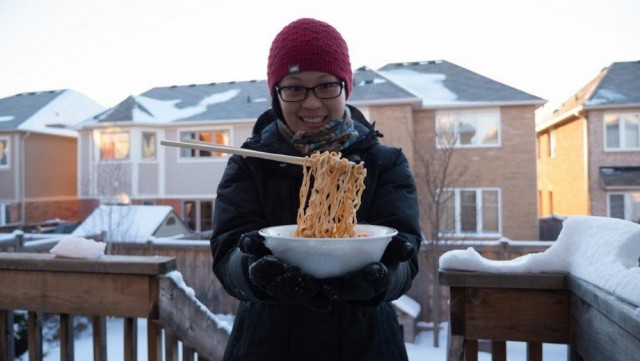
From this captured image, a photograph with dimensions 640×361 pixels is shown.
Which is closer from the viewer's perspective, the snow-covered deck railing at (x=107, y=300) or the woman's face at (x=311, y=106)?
the woman's face at (x=311, y=106)

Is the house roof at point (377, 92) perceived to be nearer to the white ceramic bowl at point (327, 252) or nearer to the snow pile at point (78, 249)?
the snow pile at point (78, 249)

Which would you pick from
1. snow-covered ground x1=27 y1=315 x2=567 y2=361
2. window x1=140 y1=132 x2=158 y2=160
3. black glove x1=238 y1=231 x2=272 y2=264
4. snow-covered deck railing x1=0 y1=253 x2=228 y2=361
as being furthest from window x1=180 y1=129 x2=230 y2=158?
black glove x1=238 y1=231 x2=272 y2=264

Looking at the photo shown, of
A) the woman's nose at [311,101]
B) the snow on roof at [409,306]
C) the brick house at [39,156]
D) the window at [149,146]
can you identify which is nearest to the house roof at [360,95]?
the window at [149,146]

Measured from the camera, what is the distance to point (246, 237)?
3.56 feet

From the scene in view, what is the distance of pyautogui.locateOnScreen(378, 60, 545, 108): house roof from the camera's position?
42.1 ft

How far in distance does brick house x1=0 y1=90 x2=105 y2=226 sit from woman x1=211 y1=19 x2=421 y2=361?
1644 centimetres

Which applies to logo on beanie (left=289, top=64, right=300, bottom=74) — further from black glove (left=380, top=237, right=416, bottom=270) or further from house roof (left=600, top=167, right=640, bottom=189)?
house roof (left=600, top=167, right=640, bottom=189)

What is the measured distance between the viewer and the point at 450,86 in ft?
46.0

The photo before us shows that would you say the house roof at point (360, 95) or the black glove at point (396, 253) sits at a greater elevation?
the house roof at point (360, 95)

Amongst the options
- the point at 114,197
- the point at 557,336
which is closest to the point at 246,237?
the point at 557,336

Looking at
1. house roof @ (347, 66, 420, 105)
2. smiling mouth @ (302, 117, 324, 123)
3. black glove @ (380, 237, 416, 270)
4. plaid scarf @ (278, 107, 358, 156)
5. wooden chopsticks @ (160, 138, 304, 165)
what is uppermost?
house roof @ (347, 66, 420, 105)

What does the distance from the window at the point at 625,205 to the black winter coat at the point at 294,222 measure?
1425 centimetres

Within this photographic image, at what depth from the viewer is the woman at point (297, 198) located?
133cm

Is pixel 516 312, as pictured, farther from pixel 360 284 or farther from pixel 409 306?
pixel 409 306
